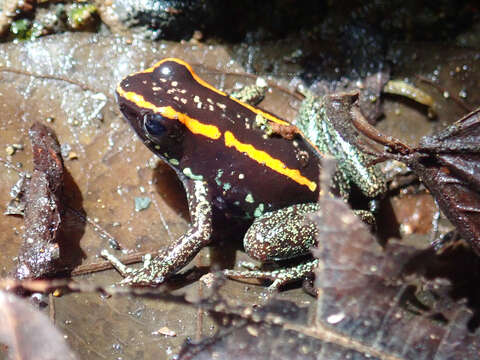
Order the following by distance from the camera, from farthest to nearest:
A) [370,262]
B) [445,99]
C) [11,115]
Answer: [445,99] → [11,115] → [370,262]

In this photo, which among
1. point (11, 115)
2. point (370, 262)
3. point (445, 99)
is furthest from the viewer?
point (445, 99)

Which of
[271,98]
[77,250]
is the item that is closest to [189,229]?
[77,250]

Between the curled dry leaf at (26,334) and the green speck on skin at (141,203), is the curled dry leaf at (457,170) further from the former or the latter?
the curled dry leaf at (26,334)

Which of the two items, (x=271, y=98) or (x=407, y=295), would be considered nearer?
(x=407, y=295)

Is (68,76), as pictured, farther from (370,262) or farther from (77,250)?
(370,262)

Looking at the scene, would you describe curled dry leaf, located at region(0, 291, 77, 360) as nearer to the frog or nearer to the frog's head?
the frog

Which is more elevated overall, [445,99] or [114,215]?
[445,99]

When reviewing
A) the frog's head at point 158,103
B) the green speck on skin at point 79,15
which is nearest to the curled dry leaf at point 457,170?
the frog's head at point 158,103

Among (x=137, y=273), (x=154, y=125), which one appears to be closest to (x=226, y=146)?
(x=154, y=125)
